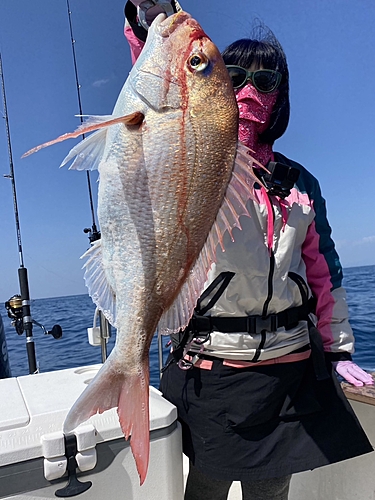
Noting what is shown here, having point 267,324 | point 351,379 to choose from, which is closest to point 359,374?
point 351,379

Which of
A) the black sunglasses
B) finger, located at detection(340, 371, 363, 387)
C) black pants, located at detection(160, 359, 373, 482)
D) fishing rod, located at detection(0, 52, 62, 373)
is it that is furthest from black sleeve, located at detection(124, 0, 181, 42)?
fishing rod, located at detection(0, 52, 62, 373)

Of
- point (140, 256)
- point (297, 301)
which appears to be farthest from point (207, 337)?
point (140, 256)

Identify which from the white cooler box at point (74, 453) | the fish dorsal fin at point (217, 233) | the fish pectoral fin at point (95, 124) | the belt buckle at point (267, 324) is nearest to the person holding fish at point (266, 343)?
the belt buckle at point (267, 324)

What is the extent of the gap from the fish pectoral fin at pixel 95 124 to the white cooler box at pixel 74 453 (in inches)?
37.9

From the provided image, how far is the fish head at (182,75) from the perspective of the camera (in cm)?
106

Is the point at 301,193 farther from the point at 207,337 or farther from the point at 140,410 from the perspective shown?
the point at 140,410

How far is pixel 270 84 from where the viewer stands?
5.64 ft

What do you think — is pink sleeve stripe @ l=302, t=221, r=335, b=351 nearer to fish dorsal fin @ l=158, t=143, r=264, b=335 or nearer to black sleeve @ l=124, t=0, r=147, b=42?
fish dorsal fin @ l=158, t=143, r=264, b=335

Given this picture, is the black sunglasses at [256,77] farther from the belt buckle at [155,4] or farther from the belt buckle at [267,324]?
the belt buckle at [267,324]

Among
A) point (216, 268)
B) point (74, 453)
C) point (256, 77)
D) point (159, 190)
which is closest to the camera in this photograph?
point (159, 190)

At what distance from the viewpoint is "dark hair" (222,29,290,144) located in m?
1.74

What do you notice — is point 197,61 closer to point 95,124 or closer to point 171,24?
point 171,24

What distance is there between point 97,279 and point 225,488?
113cm

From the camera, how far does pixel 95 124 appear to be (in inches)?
38.3
